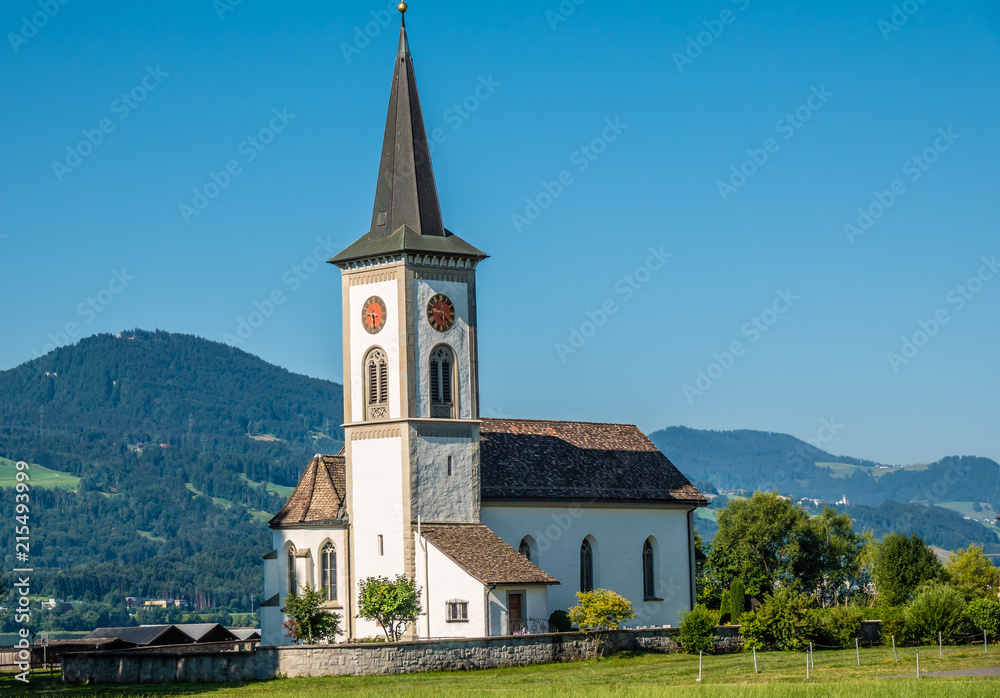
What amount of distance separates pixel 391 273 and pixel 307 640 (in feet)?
54.5

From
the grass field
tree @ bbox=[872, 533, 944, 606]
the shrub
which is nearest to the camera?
the grass field

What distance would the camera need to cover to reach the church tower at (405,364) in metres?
62.7

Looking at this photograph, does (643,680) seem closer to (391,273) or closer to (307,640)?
(307,640)

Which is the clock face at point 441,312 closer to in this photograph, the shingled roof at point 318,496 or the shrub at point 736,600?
the shingled roof at point 318,496

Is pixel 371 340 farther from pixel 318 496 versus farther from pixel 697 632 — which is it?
pixel 697 632

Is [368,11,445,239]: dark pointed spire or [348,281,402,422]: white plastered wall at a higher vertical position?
[368,11,445,239]: dark pointed spire

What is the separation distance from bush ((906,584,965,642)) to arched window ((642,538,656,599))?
13.4 meters

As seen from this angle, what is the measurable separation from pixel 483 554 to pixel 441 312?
35.8 feet

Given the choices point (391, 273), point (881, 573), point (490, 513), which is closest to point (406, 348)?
point (391, 273)

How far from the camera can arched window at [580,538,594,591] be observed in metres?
68.4

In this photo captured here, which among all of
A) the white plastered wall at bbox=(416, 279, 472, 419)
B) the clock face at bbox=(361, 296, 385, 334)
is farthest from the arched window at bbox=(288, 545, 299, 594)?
the clock face at bbox=(361, 296, 385, 334)

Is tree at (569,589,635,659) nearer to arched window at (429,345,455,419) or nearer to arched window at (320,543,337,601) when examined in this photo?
arched window at (429,345,455,419)

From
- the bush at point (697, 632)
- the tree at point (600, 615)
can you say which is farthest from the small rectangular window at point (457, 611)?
the bush at point (697, 632)

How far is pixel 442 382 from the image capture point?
211 ft
